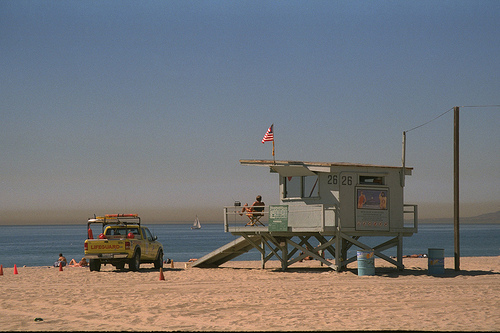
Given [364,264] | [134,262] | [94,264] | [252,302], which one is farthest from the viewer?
[94,264]

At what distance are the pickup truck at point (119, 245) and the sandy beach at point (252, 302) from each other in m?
1.17

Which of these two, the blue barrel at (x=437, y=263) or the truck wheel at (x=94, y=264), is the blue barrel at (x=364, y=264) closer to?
the blue barrel at (x=437, y=263)

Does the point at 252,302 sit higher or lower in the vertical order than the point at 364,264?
lower

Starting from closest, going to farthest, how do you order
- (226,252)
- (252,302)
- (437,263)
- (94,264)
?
(252,302) → (437,263) → (94,264) → (226,252)

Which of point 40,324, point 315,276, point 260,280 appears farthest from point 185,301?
point 315,276

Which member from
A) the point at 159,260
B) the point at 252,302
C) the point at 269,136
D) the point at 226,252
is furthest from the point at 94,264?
the point at 252,302

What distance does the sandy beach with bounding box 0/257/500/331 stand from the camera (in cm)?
1289

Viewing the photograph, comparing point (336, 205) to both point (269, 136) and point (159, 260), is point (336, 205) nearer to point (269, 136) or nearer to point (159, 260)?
point (269, 136)

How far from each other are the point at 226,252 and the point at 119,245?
197 inches

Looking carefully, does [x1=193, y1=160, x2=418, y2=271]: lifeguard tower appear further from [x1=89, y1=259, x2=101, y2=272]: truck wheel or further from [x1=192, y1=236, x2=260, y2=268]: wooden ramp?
[x1=89, y1=259, x2=101, y2=272]: truck wheel

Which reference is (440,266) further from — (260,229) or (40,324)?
(40,324)

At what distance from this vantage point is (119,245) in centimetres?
2541

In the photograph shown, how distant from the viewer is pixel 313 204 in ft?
82.3

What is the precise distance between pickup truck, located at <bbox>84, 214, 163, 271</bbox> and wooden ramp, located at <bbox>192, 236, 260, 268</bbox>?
7.23 feet
